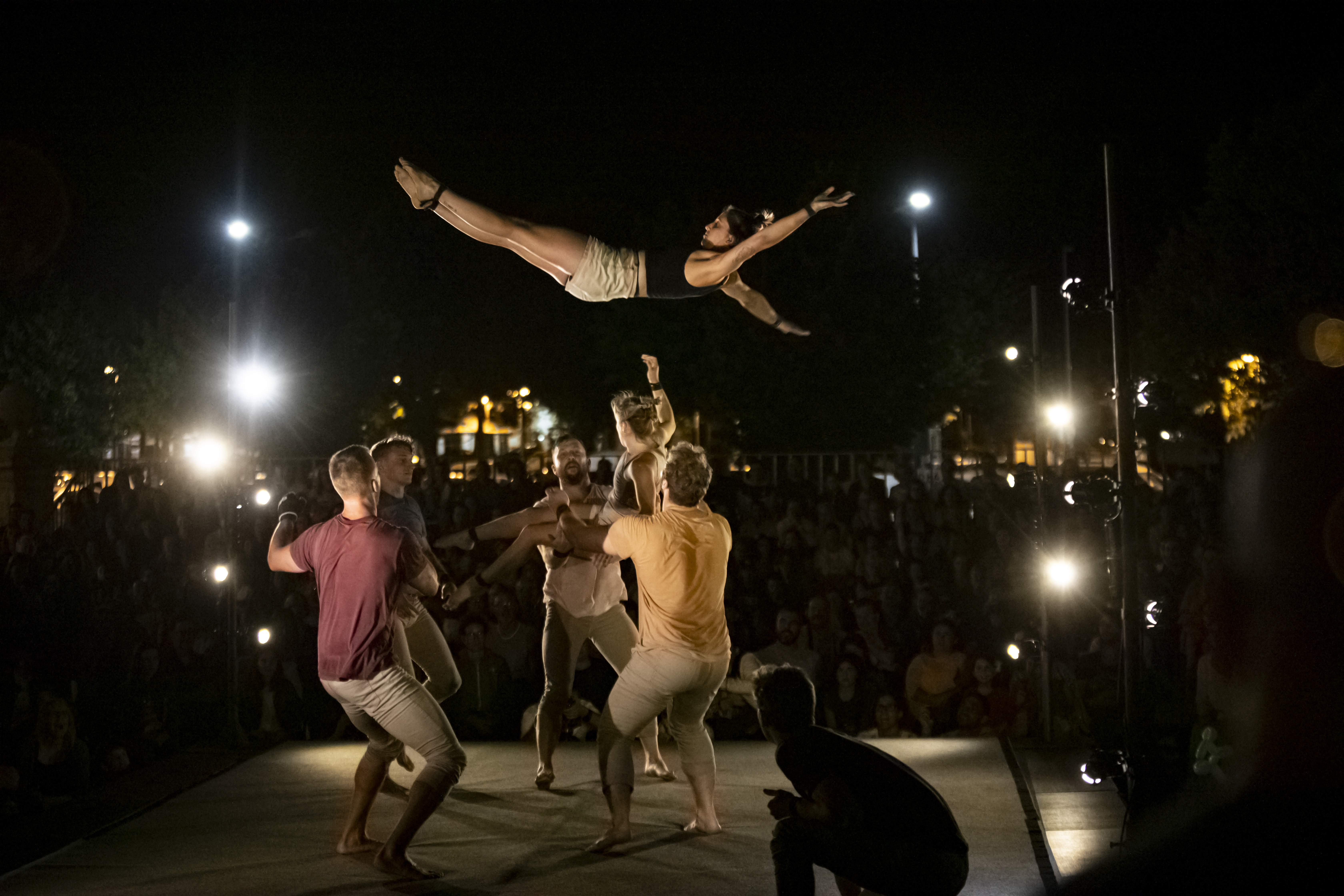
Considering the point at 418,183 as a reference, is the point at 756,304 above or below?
→ below

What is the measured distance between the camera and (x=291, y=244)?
2648cm

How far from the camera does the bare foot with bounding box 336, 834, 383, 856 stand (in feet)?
18.2

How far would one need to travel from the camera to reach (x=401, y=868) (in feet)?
16.9

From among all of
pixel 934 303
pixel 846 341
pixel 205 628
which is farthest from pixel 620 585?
pixel 934 303

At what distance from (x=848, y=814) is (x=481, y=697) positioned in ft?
16.5

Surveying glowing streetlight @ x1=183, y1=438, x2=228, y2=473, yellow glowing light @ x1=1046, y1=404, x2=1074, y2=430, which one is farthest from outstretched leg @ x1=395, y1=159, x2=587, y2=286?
glowing streetlight @ x1=183, y1=438, x2=228, y2=473

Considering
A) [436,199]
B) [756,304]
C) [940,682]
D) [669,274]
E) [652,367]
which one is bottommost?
[940,682]

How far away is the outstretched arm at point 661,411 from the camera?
6453 millimetres

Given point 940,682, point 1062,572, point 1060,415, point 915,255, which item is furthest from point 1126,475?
point 915,255

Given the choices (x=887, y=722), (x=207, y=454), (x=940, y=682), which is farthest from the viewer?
(x=207, y=454)

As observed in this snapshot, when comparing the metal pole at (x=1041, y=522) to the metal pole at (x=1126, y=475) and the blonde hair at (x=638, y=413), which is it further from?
the blonde hair at (x=638, y=413)

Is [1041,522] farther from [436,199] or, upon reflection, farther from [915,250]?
[915,250]

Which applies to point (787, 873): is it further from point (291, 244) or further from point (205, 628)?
point (291, 244)

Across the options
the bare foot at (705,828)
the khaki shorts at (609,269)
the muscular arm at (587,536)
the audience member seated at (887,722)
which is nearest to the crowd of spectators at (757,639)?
the audience member seated at (887,722)
